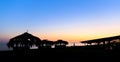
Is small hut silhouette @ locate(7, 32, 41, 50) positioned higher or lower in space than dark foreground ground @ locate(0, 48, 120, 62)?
higher

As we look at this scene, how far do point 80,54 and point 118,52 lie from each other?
4.18 metres

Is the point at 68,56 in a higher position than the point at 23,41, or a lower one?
lower

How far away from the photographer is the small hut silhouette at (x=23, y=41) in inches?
1104

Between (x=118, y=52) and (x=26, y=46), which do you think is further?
(x=26, y=46)

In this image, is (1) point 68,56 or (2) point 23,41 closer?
(1) point 68,56

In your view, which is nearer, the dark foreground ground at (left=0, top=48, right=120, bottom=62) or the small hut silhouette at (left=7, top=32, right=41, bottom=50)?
the dark foreground ground at (left=0, top=48, right=120, bottom=62)

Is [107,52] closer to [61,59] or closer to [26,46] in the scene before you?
[61,59]

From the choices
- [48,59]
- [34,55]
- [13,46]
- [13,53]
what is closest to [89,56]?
[48,59]

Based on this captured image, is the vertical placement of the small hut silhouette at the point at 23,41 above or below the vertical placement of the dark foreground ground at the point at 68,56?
above

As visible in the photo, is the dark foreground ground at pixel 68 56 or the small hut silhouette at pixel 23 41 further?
the small hut silhouette at pixel 23 41

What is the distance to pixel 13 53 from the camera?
2458 cm

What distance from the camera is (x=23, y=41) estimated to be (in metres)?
28.3

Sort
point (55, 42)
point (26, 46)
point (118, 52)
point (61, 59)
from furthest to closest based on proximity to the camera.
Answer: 1. point (55, 42)
2. point (26, 46)
3. point (61, 59)
4. point (118, 52)

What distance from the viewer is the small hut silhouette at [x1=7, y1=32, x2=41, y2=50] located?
28.0 m
